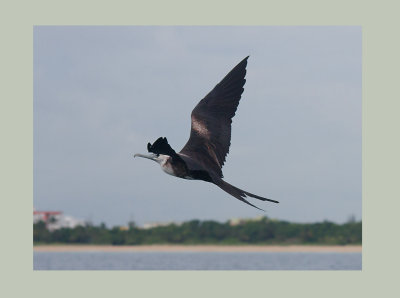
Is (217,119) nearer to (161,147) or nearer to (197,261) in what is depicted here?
(161,147)

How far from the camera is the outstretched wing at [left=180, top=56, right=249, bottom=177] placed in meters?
14.6

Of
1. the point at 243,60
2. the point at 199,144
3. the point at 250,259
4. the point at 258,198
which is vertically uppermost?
the point at 243,60

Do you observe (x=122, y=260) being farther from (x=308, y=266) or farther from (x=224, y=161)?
(x=224, y=161)

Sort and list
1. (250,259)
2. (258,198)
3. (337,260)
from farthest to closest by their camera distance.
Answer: (250,259) < (337,260) < (258,198)

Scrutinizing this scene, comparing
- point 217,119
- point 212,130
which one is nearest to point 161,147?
point 212,130

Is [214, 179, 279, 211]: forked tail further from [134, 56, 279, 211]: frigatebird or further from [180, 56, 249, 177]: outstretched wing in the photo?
[180, 56, 249, 177]: outstretched wing

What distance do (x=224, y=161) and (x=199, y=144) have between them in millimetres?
511

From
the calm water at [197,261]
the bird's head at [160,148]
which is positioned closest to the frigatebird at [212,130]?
the bird's head at [160,148]

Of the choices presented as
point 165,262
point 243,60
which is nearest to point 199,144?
point 243,60

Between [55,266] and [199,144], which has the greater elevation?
[199,144]

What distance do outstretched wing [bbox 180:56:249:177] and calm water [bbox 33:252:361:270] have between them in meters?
30.0

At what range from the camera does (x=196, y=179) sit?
13680mm

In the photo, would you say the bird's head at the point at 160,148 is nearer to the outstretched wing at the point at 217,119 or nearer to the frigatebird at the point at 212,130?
the frigatebird at the point at 212,130

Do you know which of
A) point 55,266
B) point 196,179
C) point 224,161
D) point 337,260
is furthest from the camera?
point 337,260
